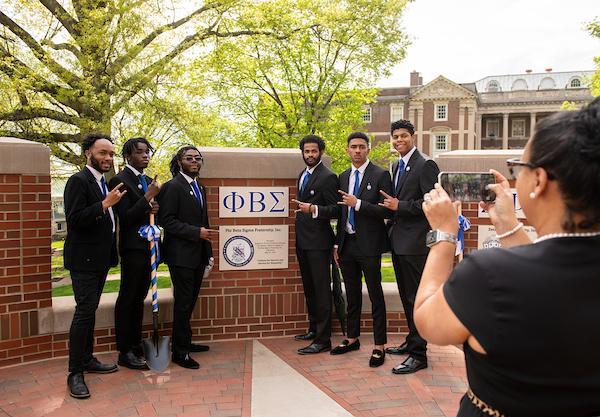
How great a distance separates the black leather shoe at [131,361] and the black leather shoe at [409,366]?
2.41 m

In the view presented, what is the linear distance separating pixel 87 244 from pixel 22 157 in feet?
4.00

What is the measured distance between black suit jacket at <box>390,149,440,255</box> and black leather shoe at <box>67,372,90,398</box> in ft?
9.98

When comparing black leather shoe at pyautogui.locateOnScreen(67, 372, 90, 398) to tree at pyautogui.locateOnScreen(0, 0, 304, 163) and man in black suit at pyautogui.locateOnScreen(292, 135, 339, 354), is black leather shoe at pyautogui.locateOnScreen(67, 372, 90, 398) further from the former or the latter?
tree at pyautogui.locateOnScreen(0, 0, 304, 163)

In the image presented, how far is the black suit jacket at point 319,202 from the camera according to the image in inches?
189

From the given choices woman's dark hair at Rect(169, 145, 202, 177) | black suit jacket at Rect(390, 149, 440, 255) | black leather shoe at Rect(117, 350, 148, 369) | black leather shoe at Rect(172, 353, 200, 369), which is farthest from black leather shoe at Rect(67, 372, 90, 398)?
black suit jacket at Rect(390, 149, 440, 255)

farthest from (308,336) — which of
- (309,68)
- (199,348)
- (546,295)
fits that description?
(309,68)

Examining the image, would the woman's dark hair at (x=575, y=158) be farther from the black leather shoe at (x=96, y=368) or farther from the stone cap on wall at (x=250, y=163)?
the black leather shoe at (x=96, y=368)

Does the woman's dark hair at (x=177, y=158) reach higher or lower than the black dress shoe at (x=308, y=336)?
higher

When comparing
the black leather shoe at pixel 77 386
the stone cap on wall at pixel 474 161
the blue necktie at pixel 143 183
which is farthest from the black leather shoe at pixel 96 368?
the stone cap on wall at pixel 474 161

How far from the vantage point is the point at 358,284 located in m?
4.80

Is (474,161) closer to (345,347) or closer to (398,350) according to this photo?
(398,350)

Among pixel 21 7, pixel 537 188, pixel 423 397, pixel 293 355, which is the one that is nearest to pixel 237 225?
pixel 293 355

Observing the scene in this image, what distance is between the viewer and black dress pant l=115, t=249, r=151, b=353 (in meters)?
4.35

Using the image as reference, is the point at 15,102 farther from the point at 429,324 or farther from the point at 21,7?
the point at 429,324
